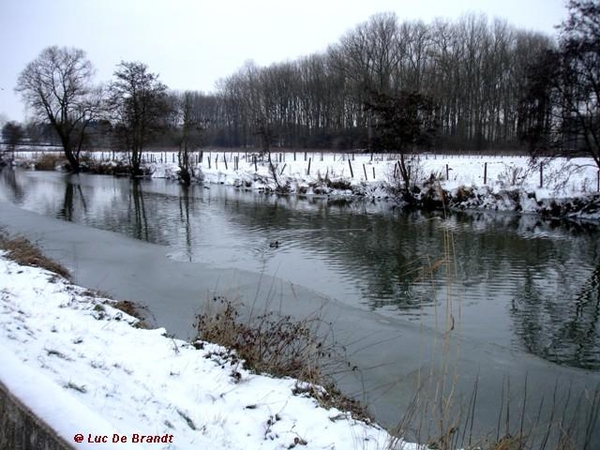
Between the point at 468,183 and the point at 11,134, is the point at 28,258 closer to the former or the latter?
the point at 468,183

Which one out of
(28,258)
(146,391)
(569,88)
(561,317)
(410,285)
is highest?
(569,88)

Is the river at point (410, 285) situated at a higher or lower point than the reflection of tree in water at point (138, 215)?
lower

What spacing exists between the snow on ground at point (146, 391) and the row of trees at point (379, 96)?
75.7 feet

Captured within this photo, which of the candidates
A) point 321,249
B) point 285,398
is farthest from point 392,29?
point 285,398

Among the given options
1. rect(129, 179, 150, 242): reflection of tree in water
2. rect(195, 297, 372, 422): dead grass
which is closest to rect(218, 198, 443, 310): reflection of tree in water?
rect(195, 297, 372, 422): dead grass

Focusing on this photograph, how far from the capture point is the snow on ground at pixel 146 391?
7.73 ft

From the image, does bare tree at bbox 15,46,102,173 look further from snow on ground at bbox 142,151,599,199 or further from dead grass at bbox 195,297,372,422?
dead grass at bbox 195,297,372,422

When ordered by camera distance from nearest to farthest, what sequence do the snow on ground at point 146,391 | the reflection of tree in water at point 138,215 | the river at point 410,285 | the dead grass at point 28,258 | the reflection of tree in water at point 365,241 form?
the snow on ground at point 146,391
the river at point 410,285
the dead grass at point 28,258
the reflection of tree in water at point 365,241
the reflection of tree in water at point 138,215

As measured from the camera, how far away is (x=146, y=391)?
165 inches

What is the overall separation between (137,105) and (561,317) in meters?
44.9

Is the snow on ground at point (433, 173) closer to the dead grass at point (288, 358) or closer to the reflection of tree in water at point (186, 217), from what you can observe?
the reflection of tree in water at point (186, 217)

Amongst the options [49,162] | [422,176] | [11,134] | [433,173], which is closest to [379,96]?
[422,176]

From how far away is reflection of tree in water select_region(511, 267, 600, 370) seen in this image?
7.79m

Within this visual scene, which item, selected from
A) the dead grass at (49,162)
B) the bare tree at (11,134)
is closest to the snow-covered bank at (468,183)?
the dead grass at (49,162)
